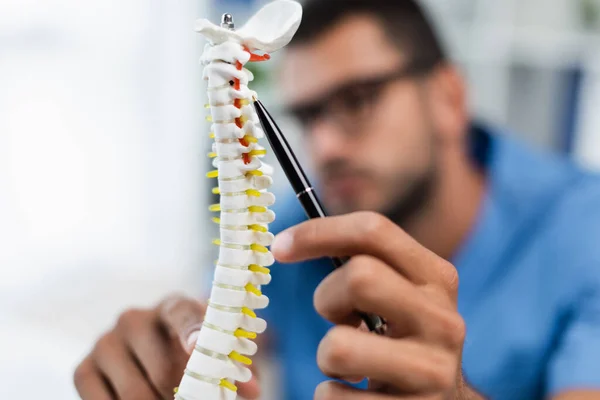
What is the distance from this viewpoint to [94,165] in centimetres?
71

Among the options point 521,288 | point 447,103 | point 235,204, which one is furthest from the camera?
point 447,103

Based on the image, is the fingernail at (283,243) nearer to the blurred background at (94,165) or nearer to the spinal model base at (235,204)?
the spinal model base at (235,204)

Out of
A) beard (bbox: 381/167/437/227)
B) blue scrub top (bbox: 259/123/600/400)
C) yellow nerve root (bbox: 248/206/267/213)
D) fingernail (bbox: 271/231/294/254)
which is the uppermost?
beard (bbox: 381/167/437/227)

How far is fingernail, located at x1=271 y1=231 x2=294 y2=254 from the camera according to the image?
0.74 ft

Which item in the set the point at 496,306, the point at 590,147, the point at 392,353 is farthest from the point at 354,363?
the point at 590,147

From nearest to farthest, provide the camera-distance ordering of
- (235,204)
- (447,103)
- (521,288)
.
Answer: (235,204), (521,288), (447,103)

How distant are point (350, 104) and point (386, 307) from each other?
0.48 metres

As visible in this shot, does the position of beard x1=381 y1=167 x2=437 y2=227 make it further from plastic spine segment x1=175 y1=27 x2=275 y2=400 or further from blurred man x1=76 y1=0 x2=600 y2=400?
plastic spine segment x1=175 y1=27 x2=275 y2=400

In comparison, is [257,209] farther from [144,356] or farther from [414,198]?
[414,198]

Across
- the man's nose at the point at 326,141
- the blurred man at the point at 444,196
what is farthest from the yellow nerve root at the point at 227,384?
the man's nose at the point at 326,141

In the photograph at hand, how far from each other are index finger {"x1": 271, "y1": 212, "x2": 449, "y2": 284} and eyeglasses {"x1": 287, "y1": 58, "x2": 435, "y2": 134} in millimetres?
456

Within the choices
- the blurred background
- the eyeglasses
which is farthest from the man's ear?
the blurred background

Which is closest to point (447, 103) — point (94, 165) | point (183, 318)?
point (94, 165)

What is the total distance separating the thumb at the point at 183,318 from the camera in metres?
0.25
